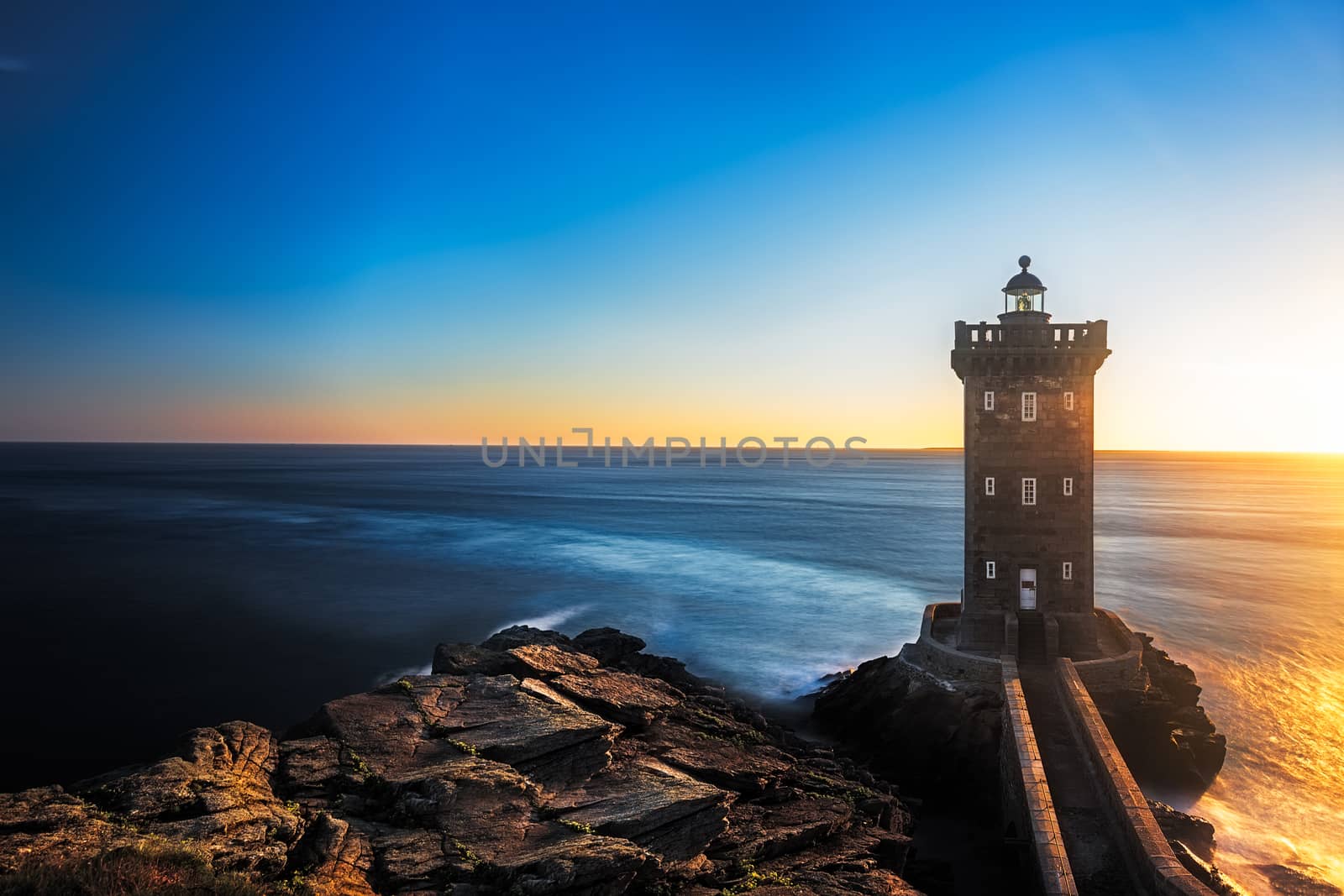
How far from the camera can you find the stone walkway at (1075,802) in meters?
13.4

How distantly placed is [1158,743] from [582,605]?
101 ft

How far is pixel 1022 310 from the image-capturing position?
896 inches

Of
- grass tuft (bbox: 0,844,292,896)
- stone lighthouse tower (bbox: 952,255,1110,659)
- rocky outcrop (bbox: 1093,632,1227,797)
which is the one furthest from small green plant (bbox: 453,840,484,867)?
rocky outcrop (bbox: 1093,632,1227,797)

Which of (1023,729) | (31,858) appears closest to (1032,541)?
(1023,729)

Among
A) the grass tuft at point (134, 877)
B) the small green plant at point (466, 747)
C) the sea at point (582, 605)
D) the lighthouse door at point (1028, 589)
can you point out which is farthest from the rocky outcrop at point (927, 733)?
the grass tuft at point (134, 877)

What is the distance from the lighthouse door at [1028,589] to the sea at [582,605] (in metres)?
6.20

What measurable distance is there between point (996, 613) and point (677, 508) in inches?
3238

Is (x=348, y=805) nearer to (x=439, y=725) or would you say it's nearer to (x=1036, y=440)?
(x=439, y=725)

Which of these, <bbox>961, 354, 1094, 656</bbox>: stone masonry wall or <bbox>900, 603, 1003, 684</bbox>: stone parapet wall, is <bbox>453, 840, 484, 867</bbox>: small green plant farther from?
<bbox>961, 354, 1094, 656</bbox>: stone masonry wall

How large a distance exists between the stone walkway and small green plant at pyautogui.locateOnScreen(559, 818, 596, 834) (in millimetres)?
8808

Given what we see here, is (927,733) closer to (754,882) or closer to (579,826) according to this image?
(754,882)

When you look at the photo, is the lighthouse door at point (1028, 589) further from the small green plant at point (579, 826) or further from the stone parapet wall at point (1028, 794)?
the small green plant at point (579, 826)

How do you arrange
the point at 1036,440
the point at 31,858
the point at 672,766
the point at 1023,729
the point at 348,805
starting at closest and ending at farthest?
1. the point at 31,858
2. the point at 348,805
3. the point at 672,766
4. the point at 1023,729
5. the point at 1036,440

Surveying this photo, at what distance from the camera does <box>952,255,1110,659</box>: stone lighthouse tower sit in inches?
848
